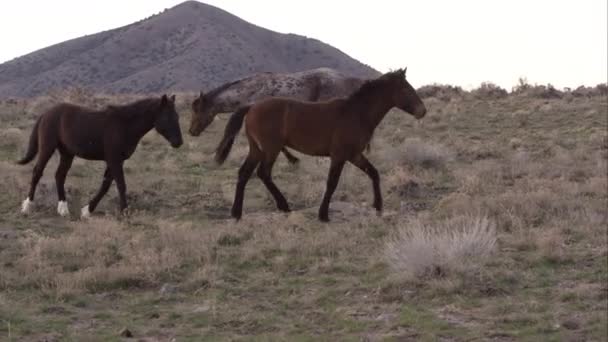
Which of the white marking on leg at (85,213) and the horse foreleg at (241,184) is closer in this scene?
the horse foreleg at (241,184)

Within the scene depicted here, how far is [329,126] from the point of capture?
11734 millimetres

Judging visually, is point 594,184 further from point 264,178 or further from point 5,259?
point 5,259

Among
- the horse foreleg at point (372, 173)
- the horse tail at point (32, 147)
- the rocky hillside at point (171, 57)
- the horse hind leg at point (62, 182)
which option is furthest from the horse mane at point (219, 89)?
the rocky hillside at point (171, 57)

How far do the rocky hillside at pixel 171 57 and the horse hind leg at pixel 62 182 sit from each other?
1912 inches

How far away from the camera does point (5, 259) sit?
373 inches

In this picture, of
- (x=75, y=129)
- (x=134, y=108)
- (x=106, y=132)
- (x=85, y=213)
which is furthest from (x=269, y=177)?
(x=75, y=129)

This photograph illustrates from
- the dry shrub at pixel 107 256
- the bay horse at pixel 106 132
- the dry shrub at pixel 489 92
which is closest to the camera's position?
the dry shrub at pixel 107 256

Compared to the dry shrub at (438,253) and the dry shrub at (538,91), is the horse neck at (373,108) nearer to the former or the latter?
the dry shrub at (438,253)

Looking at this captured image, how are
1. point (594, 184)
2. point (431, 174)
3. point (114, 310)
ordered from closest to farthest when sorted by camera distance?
1. point (114, 310)
2. point (594, 184)
3. point (431, 174)

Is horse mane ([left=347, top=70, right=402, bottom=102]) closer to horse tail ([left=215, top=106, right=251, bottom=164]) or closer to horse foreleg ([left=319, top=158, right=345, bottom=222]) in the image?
horse foreleg ([left=319, top=158, right=345, bottom=222])

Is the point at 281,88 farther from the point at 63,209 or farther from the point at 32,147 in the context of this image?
the point at 63,209

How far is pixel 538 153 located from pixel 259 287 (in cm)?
1283

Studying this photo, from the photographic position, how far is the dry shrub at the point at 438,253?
8.20 meters

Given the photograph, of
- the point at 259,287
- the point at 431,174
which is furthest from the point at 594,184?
the point at 259,287
